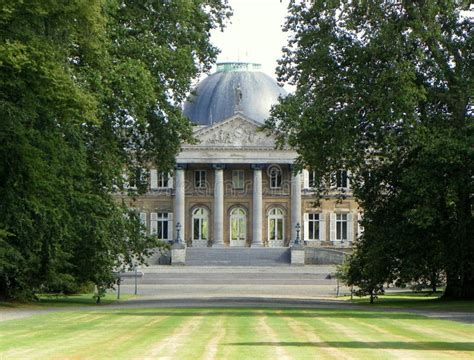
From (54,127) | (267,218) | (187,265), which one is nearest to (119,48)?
(54,127)

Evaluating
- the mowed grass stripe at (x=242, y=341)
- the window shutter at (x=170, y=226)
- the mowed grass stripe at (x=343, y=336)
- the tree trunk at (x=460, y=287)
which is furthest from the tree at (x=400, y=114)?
the window shutter at (x=170, y=226)

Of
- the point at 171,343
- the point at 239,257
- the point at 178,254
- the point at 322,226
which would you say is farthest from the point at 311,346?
the point at 322,226

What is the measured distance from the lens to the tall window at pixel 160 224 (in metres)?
106

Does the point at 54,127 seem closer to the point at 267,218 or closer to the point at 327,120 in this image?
the point at 327,120

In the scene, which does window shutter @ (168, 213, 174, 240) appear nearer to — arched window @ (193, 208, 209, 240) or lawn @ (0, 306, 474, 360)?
arched window @ (193, 208, 209, 240)

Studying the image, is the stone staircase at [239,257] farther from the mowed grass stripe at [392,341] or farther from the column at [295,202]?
the mowed grass stripe at [392,341]

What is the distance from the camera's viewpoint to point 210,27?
4478cm

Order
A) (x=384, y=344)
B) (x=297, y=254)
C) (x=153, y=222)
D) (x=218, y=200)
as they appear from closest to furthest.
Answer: (x=384, y=344)
(x=297, y=254)
(x=218, y=200)
(x=153, y=222)

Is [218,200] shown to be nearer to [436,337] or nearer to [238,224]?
[238,224]

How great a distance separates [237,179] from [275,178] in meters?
3.31

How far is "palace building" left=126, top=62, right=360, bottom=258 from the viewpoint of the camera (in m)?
103

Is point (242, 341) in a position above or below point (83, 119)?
below

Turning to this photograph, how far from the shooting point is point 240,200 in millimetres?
105250

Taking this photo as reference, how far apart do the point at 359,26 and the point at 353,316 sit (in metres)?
13.9
